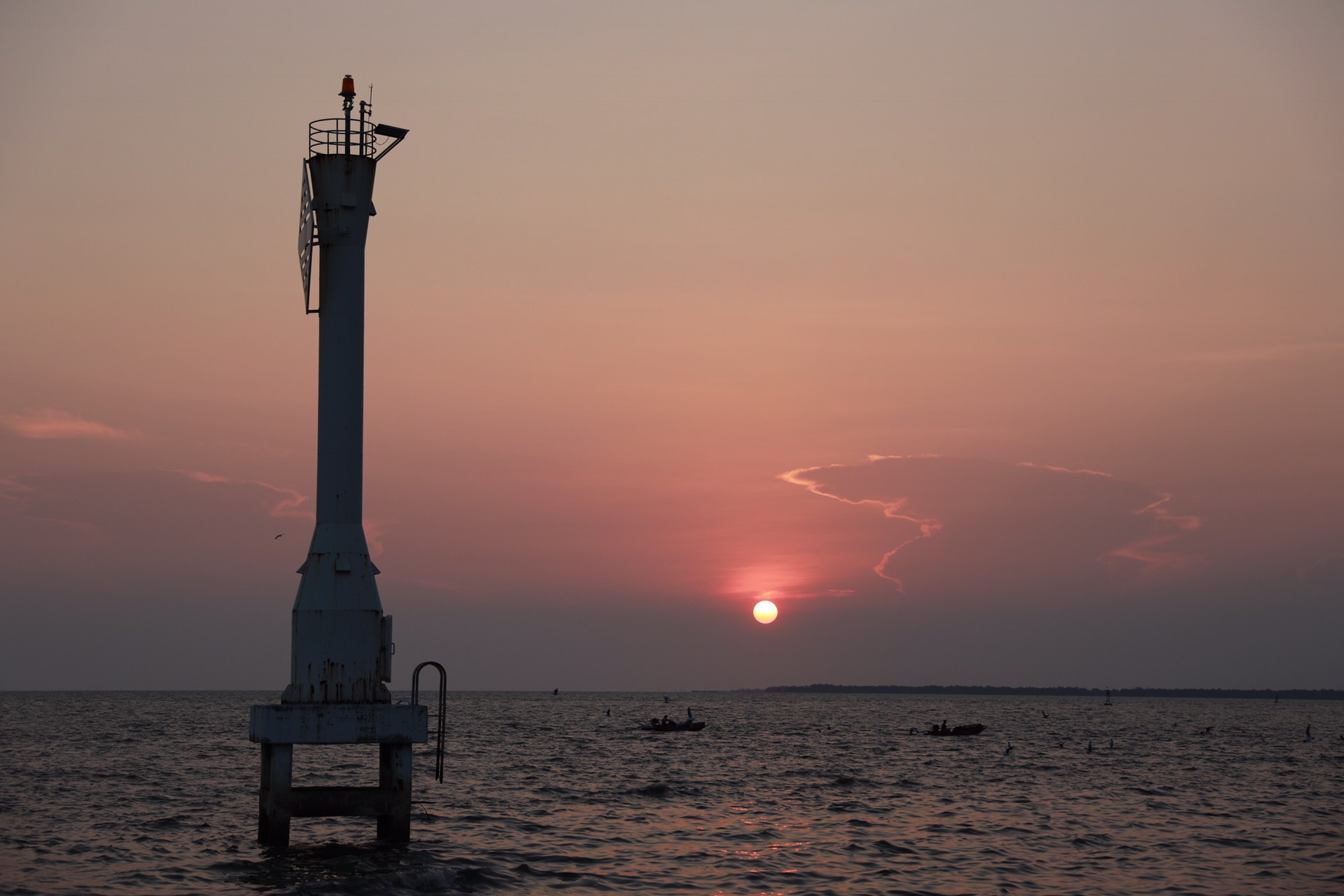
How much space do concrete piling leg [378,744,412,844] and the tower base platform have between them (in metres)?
0.02

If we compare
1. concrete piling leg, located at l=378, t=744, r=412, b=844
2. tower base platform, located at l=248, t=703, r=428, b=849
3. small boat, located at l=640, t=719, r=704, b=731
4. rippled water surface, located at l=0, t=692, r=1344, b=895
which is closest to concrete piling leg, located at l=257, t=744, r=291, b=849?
tower base platform, located at l=248, t=703, r=428, b=849

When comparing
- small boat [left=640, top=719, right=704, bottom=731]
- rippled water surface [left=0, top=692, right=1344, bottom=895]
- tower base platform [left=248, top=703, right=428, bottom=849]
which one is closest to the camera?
tower base platform [left=248, top=703, right=428, bottom=849]

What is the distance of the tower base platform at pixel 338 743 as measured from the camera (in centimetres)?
2369

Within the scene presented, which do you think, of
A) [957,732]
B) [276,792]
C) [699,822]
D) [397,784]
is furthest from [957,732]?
[276,792]

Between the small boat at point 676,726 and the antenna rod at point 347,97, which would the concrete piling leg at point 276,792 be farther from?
the small boat at point 676,726

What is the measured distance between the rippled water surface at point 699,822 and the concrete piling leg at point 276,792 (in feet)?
2.78

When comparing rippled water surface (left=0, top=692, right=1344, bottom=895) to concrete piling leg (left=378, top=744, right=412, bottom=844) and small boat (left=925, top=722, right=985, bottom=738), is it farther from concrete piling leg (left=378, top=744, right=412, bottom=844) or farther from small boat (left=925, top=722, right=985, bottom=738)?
small boat (left=925, top=722, right=985, bottom=738)

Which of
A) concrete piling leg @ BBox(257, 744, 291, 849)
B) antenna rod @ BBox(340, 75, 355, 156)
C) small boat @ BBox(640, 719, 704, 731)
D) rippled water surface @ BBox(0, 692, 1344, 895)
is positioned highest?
antenna rod @ BBox(340, 75, 355, 156)

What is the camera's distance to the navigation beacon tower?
24.1 meters

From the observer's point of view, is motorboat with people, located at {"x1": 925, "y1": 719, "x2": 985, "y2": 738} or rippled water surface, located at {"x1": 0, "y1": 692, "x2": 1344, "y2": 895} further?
motorboat with people, located at {"x1": 925, "y1": 719, "x2": 985, "y2": 738}

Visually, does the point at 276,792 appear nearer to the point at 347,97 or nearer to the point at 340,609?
the point at 340,609

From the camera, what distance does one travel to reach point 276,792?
80.1ft

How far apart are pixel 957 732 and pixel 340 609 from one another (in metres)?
80.6

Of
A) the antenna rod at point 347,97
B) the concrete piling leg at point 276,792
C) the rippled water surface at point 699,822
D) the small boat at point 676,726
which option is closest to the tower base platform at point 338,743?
the concrete piling leg at point 276,792
